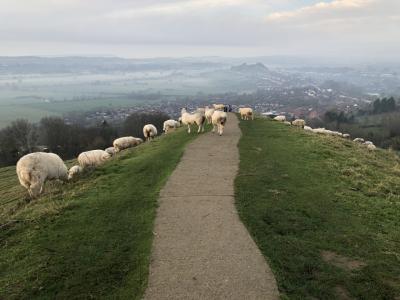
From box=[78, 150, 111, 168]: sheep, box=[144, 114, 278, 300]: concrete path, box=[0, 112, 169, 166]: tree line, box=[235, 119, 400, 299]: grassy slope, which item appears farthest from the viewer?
box=[0, 112, 169, 166]: tree line

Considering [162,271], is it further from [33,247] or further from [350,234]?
[350,234]

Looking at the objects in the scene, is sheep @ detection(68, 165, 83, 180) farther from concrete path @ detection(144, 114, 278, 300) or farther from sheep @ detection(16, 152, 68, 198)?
concrete path @ detection(144, 114, 278, 300)

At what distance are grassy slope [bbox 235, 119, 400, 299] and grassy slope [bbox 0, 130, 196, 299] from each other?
11.0ft

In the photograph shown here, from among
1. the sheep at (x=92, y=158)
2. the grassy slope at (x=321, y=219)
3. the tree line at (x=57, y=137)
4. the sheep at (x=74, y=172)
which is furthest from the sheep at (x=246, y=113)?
the tree line at (x=57, y=137)

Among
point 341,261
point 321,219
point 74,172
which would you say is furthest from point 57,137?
point 341,261

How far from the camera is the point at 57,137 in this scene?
231 feet

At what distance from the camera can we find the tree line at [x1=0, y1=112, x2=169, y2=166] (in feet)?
217

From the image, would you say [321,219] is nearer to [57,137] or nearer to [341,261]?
[341,261]

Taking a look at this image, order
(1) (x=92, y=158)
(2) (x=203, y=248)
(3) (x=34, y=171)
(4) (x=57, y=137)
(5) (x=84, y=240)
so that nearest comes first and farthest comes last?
1. (2) (x=203, y=248)
2. (5) (x=84, y=240)
3. (3) (x=34, y=171)
4. (1) (x=92, y=158)
5. (4) (x=57, y=137)

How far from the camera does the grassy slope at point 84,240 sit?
8938 millimetres

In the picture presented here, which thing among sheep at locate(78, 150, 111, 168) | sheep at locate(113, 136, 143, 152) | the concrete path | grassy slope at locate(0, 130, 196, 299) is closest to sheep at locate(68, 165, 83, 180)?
grassy slope at locate(0, 130, 196, 299)

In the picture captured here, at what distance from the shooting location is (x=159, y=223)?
12.1m

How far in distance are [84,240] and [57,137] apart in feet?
207

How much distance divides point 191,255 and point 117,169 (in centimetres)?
1038
